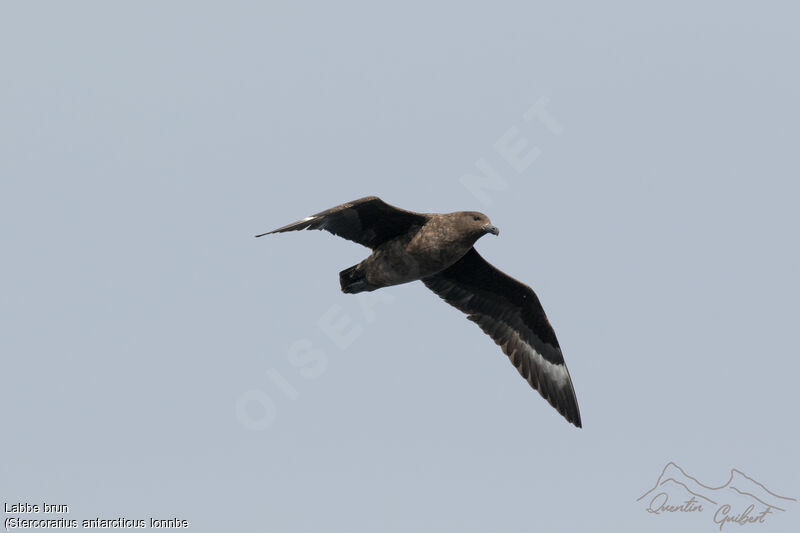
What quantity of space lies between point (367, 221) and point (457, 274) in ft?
5.82

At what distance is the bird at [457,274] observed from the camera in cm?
1005

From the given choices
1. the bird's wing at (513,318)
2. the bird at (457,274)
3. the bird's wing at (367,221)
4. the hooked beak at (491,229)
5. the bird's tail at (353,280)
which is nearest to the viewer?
the bird's wing at (367,221)

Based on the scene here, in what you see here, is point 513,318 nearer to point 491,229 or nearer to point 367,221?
point 491,229

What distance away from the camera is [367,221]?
10.3 m

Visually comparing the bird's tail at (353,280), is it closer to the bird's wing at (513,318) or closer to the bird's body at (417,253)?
the bird's body at (417,253)

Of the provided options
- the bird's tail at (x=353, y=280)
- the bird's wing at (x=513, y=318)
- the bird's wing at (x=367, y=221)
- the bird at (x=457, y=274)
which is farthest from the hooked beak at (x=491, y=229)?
the bird's tail at (x=353, y=280)

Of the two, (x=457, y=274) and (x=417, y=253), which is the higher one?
(x=457, y=274)

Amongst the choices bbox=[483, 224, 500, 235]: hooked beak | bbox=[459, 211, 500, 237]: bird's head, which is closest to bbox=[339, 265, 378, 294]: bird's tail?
bbox=[459, 211, 500, 237]: bird's head

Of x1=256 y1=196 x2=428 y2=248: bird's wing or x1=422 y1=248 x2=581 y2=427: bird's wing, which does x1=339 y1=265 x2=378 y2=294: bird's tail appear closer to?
x1=256 y1=196 x2=428 y2=248: bird's wing

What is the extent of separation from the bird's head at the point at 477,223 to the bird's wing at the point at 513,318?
1159 mm

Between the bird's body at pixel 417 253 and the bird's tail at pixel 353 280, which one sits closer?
the bird's body at pixel 417 253

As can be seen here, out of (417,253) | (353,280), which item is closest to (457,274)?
(417,253)

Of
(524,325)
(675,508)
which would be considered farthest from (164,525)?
(675,508)

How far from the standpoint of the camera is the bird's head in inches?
388
